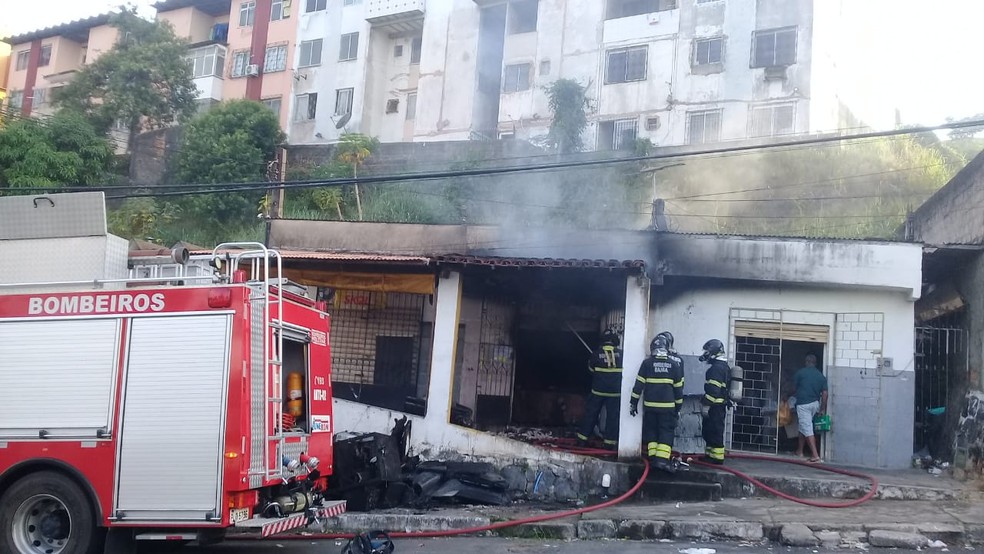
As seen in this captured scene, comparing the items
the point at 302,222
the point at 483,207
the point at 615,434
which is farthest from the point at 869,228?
the point at 302,222

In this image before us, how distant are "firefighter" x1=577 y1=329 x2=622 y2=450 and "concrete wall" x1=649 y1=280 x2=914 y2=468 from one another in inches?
58.2

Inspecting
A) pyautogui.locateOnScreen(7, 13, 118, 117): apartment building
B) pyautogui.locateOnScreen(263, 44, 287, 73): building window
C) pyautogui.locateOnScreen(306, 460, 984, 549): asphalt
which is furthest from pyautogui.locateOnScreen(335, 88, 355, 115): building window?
pyautogui.locateOnScreen(306, 460, 984, 549): asphalt

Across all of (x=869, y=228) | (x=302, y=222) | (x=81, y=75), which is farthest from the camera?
(x=81, y=75)

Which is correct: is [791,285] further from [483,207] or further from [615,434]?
[483,207]

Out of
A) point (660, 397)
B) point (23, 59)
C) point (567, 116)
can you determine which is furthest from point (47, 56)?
point (660, 397)

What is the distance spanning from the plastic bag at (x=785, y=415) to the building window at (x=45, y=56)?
42064mm

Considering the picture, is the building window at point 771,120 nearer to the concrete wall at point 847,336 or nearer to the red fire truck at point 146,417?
the concrete wall at point 847,336

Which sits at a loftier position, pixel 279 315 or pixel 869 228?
pixel 869 228

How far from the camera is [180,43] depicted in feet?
105

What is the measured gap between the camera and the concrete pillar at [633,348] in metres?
11.1

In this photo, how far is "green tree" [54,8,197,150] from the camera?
31.2 m

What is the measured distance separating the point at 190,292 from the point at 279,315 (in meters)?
0.77

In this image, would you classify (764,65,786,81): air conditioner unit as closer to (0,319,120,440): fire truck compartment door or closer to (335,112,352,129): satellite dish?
(335,112,352,129): satellite dish

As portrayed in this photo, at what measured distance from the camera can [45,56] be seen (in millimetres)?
41844
